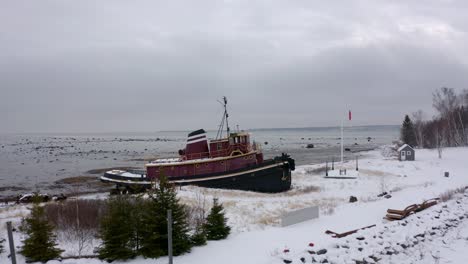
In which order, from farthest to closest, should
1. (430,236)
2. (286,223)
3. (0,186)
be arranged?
(0,186) < (286,223) < (430,236)

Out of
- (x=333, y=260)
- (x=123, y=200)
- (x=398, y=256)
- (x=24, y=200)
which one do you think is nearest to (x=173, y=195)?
(x=123, y=200)

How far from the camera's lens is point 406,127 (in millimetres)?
69625

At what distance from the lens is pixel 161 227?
8594 mm

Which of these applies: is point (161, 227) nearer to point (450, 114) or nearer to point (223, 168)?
point (223, 168)

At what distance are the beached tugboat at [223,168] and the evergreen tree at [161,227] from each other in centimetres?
1522

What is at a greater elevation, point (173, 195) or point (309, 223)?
point (173, 195)

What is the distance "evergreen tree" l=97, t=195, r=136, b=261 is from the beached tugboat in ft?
49.8

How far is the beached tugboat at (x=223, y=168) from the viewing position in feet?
80.3

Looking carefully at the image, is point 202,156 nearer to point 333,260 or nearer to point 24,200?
point 24,200

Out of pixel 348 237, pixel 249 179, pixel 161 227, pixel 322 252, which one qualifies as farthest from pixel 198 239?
pixel 249 179

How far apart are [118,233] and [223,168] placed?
16761 mm

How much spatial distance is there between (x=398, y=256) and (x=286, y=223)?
3.57 m

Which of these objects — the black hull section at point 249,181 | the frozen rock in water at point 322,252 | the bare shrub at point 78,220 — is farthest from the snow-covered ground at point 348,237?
the black hull section at point 249,181

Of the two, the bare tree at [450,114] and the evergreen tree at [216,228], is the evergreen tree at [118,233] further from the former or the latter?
the bare tree at [450,114]
